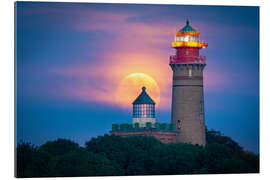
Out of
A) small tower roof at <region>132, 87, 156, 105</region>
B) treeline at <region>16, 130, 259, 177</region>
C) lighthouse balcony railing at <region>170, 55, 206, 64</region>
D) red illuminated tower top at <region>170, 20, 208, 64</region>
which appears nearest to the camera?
treeline at <region>16, 130, 259, 177</region>

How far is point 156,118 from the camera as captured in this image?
66.3m

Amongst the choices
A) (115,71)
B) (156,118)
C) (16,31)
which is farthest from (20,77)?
(156,118)

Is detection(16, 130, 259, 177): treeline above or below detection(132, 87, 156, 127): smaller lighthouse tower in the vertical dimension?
below

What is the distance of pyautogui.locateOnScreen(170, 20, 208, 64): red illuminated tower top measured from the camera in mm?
65438

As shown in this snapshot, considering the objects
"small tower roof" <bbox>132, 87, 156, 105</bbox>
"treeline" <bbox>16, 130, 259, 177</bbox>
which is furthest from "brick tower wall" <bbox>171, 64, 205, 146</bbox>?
"treeline" <bbox>16, 130, 259, 177</bbox>

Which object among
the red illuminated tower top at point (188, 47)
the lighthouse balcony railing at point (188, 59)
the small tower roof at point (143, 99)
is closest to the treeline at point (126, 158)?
the small tower roof at point (143, 99)

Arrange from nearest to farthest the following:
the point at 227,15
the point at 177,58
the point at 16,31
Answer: the point at 16,31 → the point at 227,15 → the point at 177,58

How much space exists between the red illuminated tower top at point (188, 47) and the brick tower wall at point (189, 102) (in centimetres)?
36

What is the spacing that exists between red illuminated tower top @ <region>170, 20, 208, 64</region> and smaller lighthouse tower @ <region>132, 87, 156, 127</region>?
109 inches

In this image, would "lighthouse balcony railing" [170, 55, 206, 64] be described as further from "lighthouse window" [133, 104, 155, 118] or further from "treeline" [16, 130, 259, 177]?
"treeline" [16, 130, 259, 177]

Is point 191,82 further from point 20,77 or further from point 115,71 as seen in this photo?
point 20,77

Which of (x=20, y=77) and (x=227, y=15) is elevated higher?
(x=227, y=15)

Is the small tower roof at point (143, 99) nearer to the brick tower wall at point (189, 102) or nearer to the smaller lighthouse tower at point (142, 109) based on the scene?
the smaller lighthouse tower at point (142, 109)
